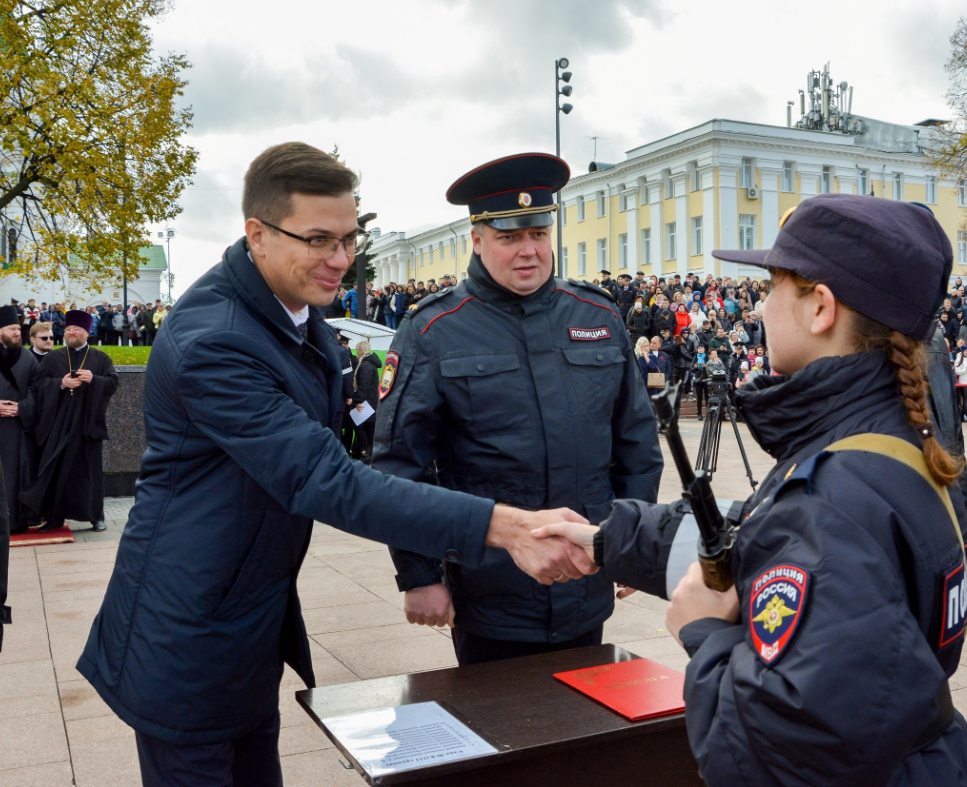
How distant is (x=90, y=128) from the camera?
720 inches

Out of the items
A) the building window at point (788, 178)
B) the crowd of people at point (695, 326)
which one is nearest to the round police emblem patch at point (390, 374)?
the crowd of people at point (695, 326)

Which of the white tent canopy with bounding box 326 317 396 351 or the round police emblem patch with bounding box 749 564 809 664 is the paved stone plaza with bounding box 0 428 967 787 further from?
the white tent canopy with bounding box 326 317 396 351

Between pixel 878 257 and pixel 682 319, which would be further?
pixel 682 319

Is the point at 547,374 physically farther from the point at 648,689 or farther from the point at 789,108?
the point at 789,108

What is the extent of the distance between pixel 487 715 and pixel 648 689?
0.41m

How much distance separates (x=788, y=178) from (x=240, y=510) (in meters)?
54.8

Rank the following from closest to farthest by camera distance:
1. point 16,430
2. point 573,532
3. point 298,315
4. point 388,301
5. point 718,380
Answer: point 573,532
point 298,315
point 718,380
point 16,430
point 388,301

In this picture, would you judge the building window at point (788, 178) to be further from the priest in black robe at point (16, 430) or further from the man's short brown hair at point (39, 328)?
the priest in black robe at point (16, 430)

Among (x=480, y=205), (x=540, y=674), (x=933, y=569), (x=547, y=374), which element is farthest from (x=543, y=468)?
(x=933, y=569)

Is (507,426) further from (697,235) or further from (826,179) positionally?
(826,179)

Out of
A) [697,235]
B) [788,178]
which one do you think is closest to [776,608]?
[697,235]

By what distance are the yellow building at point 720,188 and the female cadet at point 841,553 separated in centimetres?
4481

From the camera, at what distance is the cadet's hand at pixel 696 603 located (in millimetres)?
1501

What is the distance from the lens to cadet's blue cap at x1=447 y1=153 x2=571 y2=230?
300 centimetres
